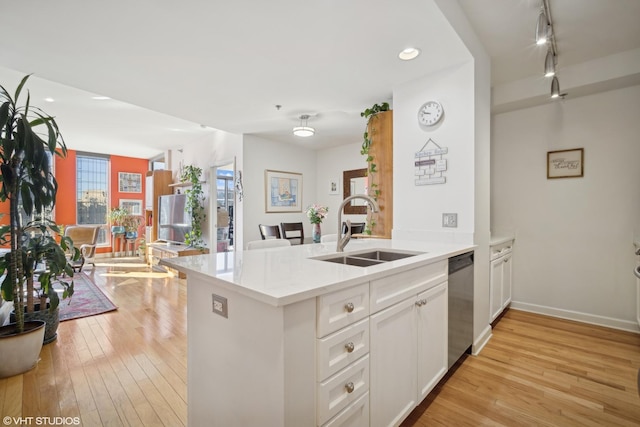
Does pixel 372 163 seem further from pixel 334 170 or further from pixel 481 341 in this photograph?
pixel 334 170

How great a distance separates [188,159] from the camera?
6.19 meters

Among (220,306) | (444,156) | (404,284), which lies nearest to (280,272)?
(220,306)

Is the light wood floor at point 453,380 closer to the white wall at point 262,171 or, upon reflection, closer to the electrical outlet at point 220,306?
the electrical outlet at point 220,306

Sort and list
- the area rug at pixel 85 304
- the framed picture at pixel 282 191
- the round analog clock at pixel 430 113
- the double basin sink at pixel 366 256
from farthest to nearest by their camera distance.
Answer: the framed picture at pixel 282 191 < the area rug at pixel 85 304 < the round analog clock at pixel 430 113 < the double basin sink at pixel 366 256

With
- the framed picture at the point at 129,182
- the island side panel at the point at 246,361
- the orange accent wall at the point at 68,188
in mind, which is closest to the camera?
the island side panel at the point at 246,361

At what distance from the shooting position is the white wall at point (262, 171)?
4801 mm

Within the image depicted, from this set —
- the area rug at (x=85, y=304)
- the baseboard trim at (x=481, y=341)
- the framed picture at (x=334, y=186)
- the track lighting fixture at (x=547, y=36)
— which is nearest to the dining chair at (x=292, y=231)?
the framed picture at (x=334, y=186)

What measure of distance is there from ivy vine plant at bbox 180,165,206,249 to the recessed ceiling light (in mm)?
4326

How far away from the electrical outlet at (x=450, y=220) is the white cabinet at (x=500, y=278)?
2.15ft

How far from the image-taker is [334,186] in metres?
5.72

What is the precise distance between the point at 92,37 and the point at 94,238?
5.21 metres

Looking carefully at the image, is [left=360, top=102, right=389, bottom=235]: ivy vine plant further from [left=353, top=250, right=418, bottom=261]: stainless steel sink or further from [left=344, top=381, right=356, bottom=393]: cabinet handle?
[left=344, top=381, right=356, bottom=393]: cabinet handle

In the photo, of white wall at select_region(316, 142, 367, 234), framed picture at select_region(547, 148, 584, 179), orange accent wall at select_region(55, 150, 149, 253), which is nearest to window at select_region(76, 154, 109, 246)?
orange accent wall at select_region(55, 150, 149, 253)

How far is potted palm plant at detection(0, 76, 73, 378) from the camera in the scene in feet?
6.68
